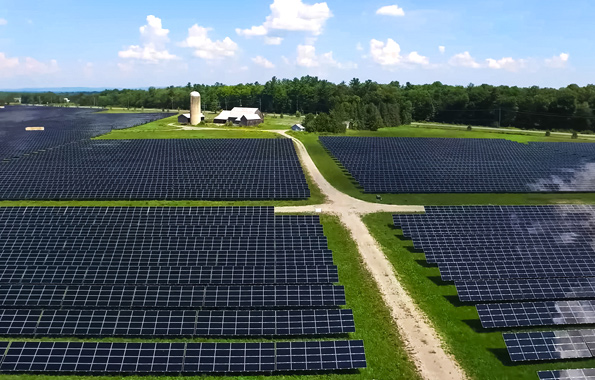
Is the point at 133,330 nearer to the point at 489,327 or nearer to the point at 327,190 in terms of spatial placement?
the point at 489,327

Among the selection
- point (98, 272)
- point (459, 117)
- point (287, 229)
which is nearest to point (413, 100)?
point (459, 117)

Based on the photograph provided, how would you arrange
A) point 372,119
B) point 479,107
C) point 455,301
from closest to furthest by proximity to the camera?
point 455,301, point 372,119, point 479,107

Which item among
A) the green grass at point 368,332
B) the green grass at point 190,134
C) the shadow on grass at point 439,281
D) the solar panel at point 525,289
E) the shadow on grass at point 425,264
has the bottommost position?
the green grass at point 368,332

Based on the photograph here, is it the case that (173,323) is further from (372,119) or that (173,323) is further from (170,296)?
(372,119)

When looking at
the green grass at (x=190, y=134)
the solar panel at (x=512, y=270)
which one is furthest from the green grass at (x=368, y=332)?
the green grass at (x=190, y=134)

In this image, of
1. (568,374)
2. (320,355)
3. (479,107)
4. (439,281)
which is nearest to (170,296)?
(320,355)

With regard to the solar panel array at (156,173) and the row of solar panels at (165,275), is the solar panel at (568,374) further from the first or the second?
the solar panel array at (156,173)

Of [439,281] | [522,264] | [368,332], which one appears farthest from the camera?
[522,264]
